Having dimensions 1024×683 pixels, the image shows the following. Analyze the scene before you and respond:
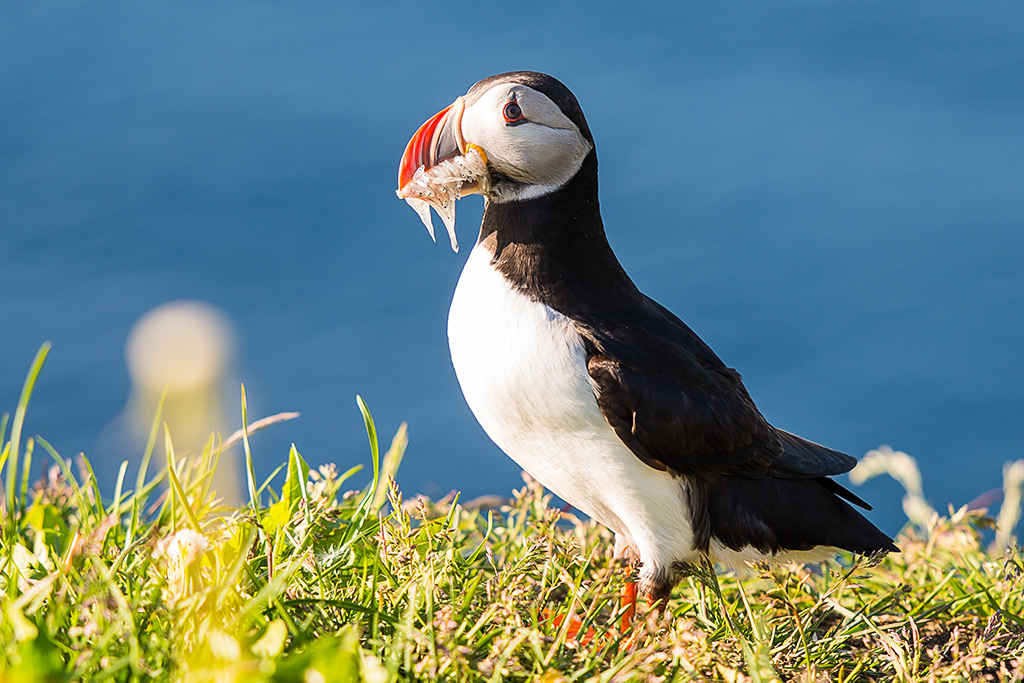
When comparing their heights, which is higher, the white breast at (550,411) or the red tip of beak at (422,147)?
the red tip of beak at (422,147)

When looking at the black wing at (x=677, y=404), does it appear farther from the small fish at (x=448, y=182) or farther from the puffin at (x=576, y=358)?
the small fish at (x=448, y=182)

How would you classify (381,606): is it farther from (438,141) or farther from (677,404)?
(438,141)

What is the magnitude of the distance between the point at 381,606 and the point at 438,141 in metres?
1.03

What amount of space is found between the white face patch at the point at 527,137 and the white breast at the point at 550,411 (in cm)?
24

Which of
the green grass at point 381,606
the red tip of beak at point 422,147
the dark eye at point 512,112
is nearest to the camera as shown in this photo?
the green grass at point 381,606

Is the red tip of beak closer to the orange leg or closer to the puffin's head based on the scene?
the puffin's head

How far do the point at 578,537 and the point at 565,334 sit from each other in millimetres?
968

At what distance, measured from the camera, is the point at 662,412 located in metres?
2.30

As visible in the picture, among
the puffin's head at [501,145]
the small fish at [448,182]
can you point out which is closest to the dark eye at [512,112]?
the puffin's head at [501,145]

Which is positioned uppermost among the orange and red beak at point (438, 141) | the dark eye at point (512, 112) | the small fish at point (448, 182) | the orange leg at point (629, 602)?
the dark eye at point (512, 112)

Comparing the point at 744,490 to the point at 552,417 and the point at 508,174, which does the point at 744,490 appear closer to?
the point at 552,417

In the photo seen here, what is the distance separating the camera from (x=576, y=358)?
88.4 inches

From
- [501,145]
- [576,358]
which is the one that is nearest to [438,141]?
[501,145]

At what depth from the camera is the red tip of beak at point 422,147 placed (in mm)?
2291
